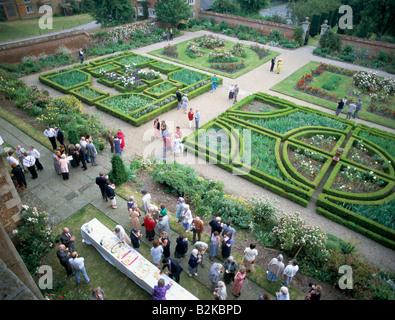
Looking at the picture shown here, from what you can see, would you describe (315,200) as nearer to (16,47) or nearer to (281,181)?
(281,181)

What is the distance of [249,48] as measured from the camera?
2992 cm

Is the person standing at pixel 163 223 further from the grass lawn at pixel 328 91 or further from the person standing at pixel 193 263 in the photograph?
the grass lawn at pixel 328 91

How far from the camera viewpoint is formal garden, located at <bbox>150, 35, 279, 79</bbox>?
80.6 feet

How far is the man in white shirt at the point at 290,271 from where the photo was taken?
762 centimetres

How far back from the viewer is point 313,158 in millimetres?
14125

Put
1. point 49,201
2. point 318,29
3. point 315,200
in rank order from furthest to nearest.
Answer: point 318,29, point 315,200, point 49,201

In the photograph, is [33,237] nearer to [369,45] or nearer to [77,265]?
[77,265]

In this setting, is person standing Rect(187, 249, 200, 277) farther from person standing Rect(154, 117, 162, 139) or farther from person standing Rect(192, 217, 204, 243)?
person standing Rect(154, 117, 162, 139)

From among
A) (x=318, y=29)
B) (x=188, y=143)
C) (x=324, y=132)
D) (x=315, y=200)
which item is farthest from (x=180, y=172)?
(x=318, y=29)

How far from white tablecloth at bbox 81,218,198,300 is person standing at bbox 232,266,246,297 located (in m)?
1.22

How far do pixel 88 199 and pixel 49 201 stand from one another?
1.51 metres

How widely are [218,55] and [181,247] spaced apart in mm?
21836

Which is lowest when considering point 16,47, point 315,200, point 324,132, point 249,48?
point 315,200
